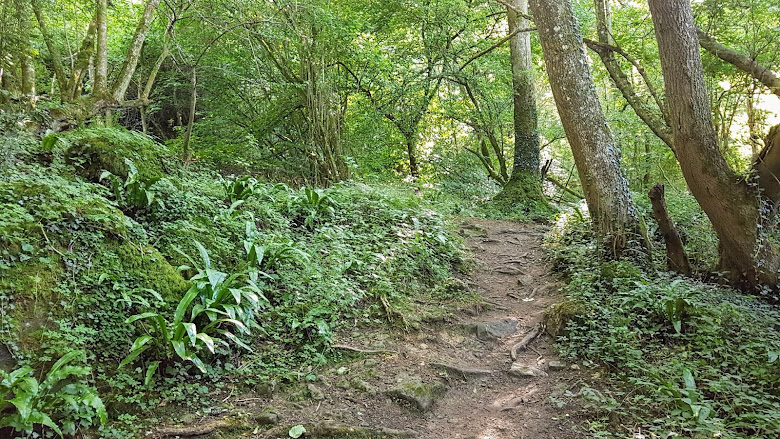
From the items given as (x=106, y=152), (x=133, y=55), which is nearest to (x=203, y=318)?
(x=106, y=152)

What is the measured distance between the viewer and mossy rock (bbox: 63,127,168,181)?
17.2ft

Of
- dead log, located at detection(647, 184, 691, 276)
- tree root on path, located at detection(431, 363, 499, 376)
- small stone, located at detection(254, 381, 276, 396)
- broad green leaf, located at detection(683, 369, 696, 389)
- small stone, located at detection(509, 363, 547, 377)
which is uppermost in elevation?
dead log, located at detection(647, 184, 691, 276)

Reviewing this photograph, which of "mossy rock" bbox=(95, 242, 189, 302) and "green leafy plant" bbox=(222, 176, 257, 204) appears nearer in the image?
"mossy rock" bbox=(95, 242, 189, 302)

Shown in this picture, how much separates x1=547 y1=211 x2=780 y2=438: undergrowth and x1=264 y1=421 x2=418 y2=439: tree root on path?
56.1 inches

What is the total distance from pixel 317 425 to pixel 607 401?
7.10ft

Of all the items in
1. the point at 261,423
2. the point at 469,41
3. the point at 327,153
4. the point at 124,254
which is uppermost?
the point at 469,41

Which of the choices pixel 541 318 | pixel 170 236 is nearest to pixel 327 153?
pixel 170 236

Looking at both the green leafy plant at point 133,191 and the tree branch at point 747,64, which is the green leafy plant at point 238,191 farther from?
the tree branch at point 747,64

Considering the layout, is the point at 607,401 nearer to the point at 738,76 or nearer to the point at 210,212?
the point at 210,212

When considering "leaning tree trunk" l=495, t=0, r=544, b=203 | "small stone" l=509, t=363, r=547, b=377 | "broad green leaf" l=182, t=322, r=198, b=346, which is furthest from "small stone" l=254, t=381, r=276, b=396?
"leaning tree trunk" l=495, t=0, r=544, b=203

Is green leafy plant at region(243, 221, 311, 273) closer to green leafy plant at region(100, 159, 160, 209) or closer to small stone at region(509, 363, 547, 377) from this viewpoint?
green leafy plant at region(100, 159, 160, 209)

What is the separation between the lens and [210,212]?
5.35 m

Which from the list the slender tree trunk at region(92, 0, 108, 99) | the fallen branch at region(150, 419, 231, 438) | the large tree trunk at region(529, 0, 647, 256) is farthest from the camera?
the slender tree trunk at region(92, 0, 108, 99)

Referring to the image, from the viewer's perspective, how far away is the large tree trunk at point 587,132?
6.38 m
